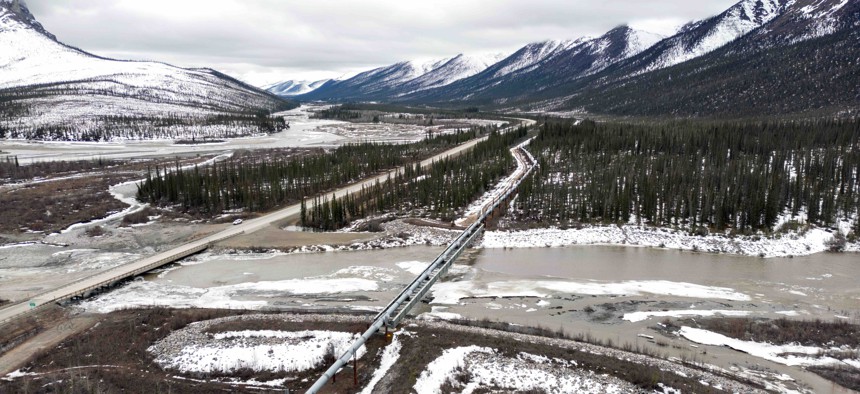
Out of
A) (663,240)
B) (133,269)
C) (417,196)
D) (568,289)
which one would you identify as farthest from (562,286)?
(133,269)

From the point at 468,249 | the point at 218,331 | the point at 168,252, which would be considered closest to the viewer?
the point at 218,331

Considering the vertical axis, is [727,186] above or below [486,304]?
above

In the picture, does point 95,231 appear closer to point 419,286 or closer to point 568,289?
point 419,286

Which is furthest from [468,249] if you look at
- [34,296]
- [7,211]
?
[7,211]

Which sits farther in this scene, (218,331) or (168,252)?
(168,252)

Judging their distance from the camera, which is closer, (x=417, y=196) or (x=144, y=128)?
(x=417, y=196)

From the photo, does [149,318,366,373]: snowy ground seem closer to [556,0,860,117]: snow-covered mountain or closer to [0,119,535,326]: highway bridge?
[0,119,535,326]: highway bridge

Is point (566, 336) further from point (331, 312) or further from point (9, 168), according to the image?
point (9, 168)
